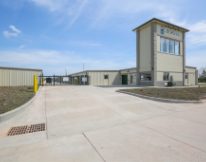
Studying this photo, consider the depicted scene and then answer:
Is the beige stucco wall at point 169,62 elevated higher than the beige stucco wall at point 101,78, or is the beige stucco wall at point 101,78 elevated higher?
the beige stucco wall at point 169,62

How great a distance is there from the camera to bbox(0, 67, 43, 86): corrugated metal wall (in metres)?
17.7

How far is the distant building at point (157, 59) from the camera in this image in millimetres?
21125

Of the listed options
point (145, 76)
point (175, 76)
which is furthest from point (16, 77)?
point (175, 76)

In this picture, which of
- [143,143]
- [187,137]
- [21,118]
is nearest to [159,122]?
[187,137]

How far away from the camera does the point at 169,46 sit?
76.3 ft

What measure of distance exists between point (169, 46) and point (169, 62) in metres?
3.02

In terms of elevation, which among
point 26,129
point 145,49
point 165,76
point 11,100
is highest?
point 145,49

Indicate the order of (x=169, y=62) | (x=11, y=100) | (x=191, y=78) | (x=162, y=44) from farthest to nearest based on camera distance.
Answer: (x=191, y=78) → (x=169, y=62) → (x=162, y=44) → (x=11, y=100)

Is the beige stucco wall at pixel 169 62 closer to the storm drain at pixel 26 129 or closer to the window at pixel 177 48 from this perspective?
the window at pixel 177 48

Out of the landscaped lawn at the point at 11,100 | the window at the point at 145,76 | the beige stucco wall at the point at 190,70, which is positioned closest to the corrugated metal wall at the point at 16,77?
Result: the landscaped lawn at the point at 11,100

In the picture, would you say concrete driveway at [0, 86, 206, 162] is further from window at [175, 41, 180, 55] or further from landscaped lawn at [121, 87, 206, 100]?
window at [175, 41, 180, 55]

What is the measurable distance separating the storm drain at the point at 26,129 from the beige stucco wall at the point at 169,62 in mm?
20657

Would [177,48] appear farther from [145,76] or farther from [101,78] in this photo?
[101,78]

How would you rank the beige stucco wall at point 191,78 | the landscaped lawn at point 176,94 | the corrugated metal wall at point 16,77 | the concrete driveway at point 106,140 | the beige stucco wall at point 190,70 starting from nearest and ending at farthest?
1. the concrete driveway at point 106,140
2. the landscaped lawn at point 176,94
3. the corrugated metal wall at point 16,77
4. the beige stucco wall at point 190,70
5. the beige stucco wall at point 191,78
